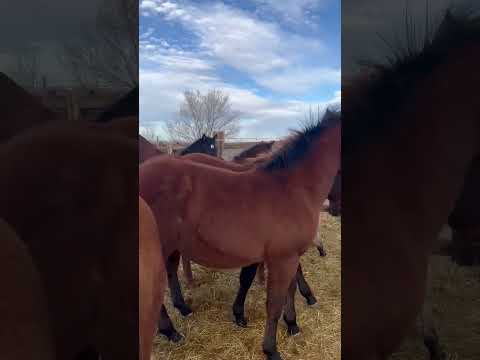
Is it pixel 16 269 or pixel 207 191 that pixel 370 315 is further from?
pixel 16 269

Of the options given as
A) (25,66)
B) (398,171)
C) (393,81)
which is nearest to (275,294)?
(398,171)

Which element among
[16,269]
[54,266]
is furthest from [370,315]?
[16,269]

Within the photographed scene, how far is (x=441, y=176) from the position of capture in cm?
147

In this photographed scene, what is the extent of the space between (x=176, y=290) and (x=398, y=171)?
68.8 inches

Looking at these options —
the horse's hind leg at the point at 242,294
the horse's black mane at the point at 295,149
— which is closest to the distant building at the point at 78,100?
the horse's black mane at the point at 295,149

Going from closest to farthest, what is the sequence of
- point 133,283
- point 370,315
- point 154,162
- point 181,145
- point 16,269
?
1. point 16,269
2. point 133,283
3. point 370,315
4. point 154,162
5. point 181,145

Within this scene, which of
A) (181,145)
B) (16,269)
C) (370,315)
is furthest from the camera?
(181,145)

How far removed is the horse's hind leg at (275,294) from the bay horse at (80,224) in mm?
905

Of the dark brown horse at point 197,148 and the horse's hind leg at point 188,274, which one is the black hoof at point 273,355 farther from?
the dark brown horse at point 197,148

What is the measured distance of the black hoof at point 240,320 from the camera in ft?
7.39

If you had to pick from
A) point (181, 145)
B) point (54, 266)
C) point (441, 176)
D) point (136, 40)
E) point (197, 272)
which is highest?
point (136, 40)

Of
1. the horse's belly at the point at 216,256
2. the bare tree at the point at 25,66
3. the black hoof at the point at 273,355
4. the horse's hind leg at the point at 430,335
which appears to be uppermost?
the bare tree at the point at 25,66

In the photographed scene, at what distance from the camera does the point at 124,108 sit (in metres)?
1.36

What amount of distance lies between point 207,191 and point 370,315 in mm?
1177
